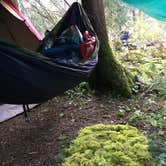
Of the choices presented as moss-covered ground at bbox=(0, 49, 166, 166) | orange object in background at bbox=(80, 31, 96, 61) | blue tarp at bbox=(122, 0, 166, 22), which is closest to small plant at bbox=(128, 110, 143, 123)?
moss-covered ground at bbox=(0, 49, 166, 166)

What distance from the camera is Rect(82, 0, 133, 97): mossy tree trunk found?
10.5 feet

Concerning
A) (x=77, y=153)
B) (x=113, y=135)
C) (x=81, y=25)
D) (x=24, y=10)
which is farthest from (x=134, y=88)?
(x=24, y=10)

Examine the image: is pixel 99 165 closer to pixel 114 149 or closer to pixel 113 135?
pixel 114 149

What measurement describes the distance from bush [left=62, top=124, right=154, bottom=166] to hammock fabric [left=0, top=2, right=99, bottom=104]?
1.20 feet

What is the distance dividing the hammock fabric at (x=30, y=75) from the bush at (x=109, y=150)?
0.37m

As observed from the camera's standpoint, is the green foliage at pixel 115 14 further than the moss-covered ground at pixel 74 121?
Yes

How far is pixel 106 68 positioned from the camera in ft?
10.7

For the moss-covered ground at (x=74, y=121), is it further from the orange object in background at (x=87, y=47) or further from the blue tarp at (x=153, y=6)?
the blue tarp at (x=153, y=6)

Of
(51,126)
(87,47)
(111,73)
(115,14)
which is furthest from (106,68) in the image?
(115,14)

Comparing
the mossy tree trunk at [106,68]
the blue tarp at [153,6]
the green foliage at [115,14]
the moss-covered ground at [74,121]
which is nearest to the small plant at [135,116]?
the moss-covered ground at [74,121]

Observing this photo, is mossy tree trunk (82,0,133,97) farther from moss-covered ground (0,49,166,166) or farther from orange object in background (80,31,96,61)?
orange object in background (80,31,96,61)

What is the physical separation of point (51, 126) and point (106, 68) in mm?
816

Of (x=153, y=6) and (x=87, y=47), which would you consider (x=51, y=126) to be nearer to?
(x=87, y=47)

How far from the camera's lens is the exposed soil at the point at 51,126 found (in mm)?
2371
